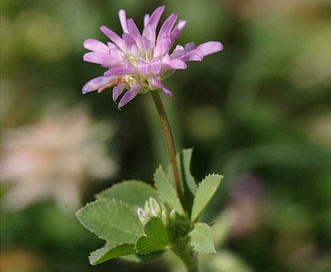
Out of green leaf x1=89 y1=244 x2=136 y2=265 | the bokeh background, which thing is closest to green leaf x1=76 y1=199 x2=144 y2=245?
green leaf x1=89 y1=244 x2=136 y2=265

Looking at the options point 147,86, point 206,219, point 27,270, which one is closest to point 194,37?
point 206,219

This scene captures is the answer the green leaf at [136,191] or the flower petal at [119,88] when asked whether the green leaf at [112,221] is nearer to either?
the green leaf at [136,191]

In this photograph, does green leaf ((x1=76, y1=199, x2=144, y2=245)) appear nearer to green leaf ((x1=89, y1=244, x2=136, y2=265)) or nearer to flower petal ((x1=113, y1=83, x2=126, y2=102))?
green leaf ((x1=89, y1=244, x2=136, y2=265))

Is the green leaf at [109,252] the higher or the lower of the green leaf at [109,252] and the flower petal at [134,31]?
the lower

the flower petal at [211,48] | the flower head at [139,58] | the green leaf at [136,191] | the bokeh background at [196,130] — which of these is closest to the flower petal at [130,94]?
the flower head at [139,58]

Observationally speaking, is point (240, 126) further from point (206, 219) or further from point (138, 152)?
point (206, 219)

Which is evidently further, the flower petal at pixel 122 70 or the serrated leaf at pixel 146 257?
the serrated leaf at pixel 146 257

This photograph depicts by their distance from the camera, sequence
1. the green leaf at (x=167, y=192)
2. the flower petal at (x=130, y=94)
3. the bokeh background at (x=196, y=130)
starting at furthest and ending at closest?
the bokeh background at (x=196, y=130) < the green leaf at (x=167, y=192) < the flower petal at (x=130, y=94)
